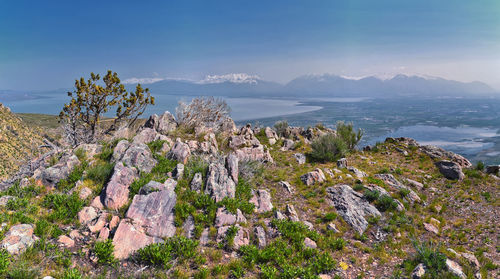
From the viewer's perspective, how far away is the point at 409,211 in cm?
902

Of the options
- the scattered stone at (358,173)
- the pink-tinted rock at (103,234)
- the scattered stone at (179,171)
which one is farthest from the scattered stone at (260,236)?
the scattered stone at (358,173)

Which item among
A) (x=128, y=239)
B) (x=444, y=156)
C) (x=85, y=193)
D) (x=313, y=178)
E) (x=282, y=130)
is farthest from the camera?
(x=282, y=130)

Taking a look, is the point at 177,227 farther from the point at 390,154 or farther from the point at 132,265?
the point at 390,154

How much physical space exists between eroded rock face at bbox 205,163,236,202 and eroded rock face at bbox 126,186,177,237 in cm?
120

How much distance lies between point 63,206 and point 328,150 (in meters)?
13.3

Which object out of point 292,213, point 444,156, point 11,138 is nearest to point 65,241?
point 292,213

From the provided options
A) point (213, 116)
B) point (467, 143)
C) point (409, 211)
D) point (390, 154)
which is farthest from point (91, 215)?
point (467, 143)

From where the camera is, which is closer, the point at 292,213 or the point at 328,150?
the point at 292,213

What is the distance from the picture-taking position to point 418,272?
542 cm

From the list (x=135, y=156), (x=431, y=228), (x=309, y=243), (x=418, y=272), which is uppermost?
(x=135, y=156)

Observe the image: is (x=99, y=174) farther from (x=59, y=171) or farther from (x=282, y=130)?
(x=282, y=130)

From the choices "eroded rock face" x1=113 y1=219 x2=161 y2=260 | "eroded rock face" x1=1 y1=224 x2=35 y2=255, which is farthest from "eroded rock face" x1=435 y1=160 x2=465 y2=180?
"eroded rock face" x1=1 y1=224 x2=35 y2=255

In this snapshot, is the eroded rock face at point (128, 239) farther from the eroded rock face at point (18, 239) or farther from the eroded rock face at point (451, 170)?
the eroded rock face at point (451, 170)

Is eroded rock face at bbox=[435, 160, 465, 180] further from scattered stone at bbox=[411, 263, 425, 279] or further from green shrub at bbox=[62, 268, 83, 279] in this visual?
green shrub at bbox=[62, 268, 83, 279]
